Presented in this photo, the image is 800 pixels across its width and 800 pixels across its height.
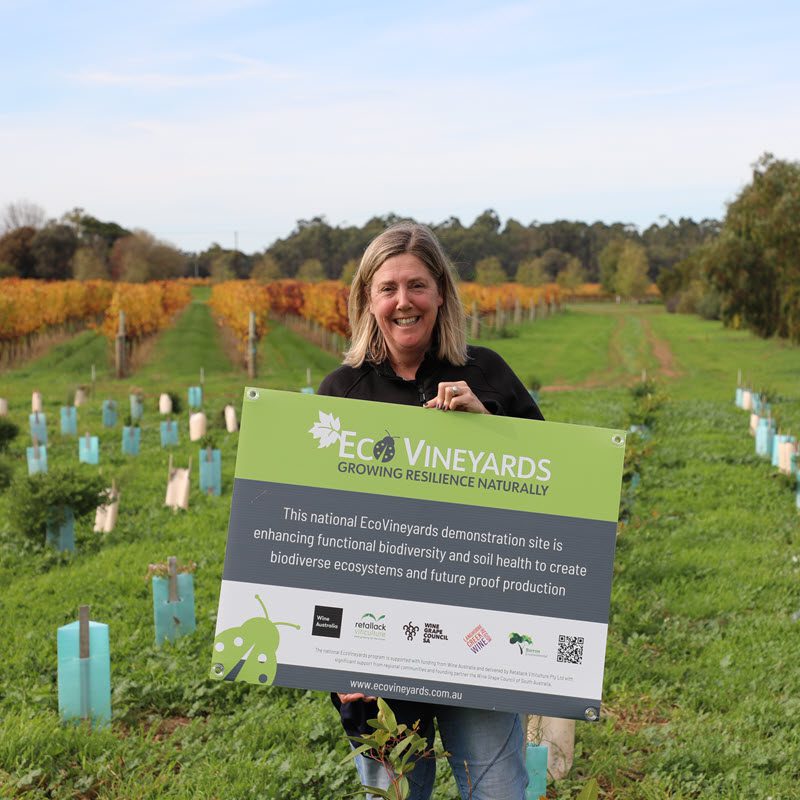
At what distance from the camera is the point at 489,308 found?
5241 cm

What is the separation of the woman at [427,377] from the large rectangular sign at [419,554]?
146 millimetres

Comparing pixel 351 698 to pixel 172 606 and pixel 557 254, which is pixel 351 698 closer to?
pixel 172 606

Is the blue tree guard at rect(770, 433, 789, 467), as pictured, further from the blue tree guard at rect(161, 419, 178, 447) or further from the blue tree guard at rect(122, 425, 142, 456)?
the blue tree guard at rect(122, 425, 142, 456)


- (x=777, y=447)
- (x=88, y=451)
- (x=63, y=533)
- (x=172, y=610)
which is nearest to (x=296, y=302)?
(x=88, y=451)

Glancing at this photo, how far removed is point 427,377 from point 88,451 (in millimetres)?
10507

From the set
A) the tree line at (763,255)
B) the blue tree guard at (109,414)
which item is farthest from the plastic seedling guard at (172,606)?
the tree line at (763,255)

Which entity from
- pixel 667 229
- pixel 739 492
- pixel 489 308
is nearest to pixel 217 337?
pixel 489 308

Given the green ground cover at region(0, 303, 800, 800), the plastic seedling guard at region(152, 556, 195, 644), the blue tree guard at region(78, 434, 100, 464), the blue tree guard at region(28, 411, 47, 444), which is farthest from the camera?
the blue tree guard at region(28, 411, 47, 444)

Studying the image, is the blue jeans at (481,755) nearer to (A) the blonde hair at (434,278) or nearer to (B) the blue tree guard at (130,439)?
(A) the blonde hair at (434,278)

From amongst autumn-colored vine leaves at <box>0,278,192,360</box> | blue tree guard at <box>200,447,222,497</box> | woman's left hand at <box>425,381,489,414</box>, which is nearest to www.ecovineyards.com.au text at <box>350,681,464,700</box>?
woman's left hand at <box>425,381,489,414</box>

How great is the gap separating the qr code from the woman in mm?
262

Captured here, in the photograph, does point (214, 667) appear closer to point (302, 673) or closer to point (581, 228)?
point (302, 673)

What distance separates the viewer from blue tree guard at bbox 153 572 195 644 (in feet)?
A: 19.6

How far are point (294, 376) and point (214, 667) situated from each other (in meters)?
25.5
